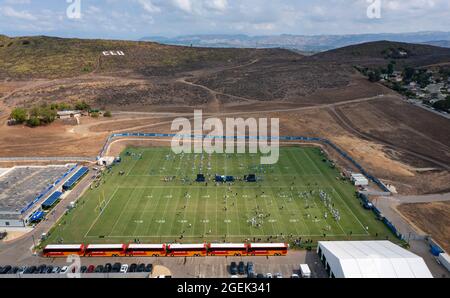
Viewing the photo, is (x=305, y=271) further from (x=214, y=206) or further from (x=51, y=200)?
(x=51, y=200)

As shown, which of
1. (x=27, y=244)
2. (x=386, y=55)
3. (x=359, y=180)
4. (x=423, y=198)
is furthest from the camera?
(x=386, y=55)

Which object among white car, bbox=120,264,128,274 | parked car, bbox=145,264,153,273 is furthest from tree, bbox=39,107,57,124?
parked car, bbox=145,264,153,273

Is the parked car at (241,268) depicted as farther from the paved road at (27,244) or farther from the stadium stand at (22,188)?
the stadium stand at (22,188)

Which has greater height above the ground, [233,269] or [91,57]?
[91,57]

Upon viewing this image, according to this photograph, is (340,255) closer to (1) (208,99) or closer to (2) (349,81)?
(1) (208,99)

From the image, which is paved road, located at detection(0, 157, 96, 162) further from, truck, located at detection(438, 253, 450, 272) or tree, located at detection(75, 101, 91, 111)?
truck, located at detection(438, 253, 450, 272)

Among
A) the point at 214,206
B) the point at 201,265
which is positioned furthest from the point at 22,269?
the point at 214,206
